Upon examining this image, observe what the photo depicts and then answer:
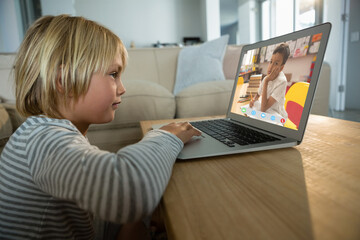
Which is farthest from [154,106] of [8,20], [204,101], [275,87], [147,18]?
[147,18]

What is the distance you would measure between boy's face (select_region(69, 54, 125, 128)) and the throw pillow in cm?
127

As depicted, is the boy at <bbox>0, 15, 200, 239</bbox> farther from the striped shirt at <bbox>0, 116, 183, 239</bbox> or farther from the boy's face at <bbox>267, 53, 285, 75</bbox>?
the boy's face at <bbox>267, 53, 285, 75</bbox>

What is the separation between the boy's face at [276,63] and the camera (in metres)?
0.62

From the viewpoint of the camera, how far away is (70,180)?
32 cm

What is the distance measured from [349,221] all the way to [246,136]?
34 cm

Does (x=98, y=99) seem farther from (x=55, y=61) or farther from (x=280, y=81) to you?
(x=280, y=81)

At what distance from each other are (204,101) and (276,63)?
0.82 metres

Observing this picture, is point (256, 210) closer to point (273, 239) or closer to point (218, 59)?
point (273, 239)

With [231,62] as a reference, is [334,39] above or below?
above

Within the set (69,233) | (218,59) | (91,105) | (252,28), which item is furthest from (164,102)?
(252,28)

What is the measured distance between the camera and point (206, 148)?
19.7 inches

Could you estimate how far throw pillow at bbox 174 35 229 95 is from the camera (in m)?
1.79

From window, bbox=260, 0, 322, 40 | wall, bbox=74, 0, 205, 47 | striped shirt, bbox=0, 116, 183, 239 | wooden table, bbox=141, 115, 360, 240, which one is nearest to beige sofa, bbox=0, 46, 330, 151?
striped shirt, bbox=0, 116, 183, 239

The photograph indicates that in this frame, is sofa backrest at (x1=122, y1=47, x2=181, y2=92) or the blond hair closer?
the blond hair
